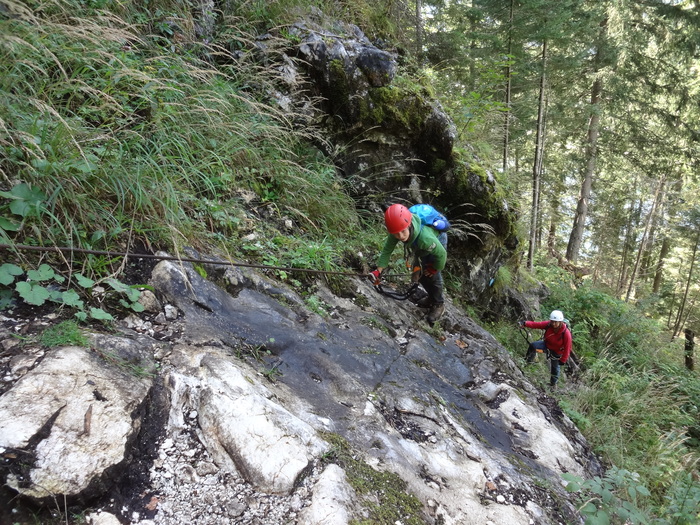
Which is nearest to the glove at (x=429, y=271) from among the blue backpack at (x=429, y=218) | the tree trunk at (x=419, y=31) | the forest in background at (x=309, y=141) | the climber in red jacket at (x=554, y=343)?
the blue backpack at (x=429, y=218)

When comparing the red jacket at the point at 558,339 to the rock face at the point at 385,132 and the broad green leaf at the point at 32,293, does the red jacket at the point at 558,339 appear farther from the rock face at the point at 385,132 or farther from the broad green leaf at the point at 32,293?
the broad green leaf at the point at 32,293

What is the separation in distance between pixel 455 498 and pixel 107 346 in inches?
92.0

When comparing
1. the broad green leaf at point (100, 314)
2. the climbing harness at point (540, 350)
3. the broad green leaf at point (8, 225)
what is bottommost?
the climbing harness at point (540, 350)

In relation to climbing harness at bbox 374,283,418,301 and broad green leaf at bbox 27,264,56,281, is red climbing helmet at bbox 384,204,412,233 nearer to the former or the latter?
climbing harness at bbox 374,283,418,301

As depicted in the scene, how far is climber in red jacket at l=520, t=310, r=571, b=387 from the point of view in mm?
6465

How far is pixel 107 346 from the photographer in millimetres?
1920

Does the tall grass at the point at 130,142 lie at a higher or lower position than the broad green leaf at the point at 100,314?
higher

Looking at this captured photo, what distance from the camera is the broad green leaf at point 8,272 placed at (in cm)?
180

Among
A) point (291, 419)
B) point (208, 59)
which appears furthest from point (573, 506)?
point (208, 59)

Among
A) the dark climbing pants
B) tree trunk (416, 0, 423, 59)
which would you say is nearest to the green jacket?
the dark climbing pants

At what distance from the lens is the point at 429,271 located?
14.8 ft

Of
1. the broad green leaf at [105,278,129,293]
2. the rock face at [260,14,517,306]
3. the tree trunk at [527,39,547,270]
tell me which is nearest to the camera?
the broad green leaf at [105,278,129,293]

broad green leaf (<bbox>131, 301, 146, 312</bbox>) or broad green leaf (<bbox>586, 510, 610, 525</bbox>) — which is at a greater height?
broad green leaf (<bbox>131, 301, 146, 312</bbox>)

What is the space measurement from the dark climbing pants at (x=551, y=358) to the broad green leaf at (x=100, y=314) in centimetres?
693
